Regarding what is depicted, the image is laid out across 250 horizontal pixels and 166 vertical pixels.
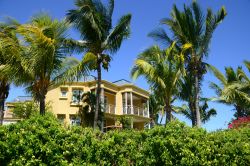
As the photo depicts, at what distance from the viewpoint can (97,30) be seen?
17500mm

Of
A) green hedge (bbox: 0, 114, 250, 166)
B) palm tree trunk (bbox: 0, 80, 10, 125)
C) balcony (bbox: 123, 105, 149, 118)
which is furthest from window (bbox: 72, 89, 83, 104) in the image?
green hedge (bbox: 0, 114, 250, 166)

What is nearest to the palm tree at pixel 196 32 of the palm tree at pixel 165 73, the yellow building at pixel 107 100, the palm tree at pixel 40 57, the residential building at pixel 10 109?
the palm tree at pixel 165 73

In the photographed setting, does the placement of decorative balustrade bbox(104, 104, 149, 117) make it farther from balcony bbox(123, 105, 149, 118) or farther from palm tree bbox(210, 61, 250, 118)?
palm tree bbox(210, 61, 250, 118)

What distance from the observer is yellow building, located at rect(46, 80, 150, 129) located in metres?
30.5

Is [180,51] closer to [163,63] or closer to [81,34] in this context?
[163,63]

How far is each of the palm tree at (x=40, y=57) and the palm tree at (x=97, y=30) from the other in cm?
309

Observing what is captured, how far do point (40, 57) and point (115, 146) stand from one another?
Result: 616 centimetres

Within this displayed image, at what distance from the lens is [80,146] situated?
7.67m

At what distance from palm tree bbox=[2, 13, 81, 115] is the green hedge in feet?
16.5

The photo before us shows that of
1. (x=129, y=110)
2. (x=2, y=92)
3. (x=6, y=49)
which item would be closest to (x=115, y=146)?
(x=6, y=49)

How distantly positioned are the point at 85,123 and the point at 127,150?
17.4m

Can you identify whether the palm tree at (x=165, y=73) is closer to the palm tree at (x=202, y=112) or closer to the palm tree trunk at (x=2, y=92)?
the palm tree trunk at (x=2, y=92)

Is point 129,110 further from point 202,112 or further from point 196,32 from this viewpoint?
point 196,32

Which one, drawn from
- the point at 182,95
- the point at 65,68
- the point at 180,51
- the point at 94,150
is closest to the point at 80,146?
the point at 94,150
